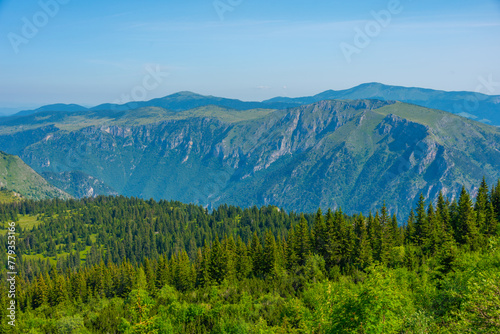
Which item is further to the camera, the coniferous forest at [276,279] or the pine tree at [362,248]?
the pine tree at [362,248]

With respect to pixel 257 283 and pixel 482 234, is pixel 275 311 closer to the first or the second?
pixel 257 283

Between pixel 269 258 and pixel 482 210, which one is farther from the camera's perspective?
pixel 269 258

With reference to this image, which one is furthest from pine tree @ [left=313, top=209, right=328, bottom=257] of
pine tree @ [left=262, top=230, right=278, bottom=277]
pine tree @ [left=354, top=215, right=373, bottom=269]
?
pine tree @ [left=262, top=230, right=278, bottom=277]

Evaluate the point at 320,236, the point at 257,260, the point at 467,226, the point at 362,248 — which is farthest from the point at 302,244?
the point at 467,226

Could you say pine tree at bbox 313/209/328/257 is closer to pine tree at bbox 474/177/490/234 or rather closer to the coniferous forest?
the coniferous forest

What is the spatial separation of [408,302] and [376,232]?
209 ft

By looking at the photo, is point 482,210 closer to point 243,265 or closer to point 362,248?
point 362,248

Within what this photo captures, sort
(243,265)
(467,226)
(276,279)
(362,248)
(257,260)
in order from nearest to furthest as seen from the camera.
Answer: (467,226)
(362,248)
(276,279)
(257,260)
(243,265)

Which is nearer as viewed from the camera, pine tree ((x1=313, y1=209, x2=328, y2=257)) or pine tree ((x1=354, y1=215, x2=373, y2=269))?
Result: pine tree ((x1=354, y1=215, x2=373, y2=269))

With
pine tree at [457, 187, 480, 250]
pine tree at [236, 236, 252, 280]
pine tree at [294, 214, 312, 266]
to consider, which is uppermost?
pine tree at [457, 187, 480, 250]

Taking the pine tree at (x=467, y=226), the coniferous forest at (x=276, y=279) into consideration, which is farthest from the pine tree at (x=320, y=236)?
the pine tree at (x=467, y=226)

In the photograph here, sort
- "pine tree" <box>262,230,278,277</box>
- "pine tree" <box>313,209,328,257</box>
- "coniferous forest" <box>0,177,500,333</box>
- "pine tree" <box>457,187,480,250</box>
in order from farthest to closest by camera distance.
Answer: "pine tree" <box>262,230,278,277</box>, "pine tree" <box>313,209,328,257</box>, "pine tree" <box>457,187,480,250</box>, "coniferous forest" <box>0,177,500,333</box>

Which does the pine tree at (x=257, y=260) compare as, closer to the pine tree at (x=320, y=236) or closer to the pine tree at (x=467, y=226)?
the pine tree at (x=320, y=236)

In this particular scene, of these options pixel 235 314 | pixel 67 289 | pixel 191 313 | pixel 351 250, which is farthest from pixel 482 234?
pixel 67 289
